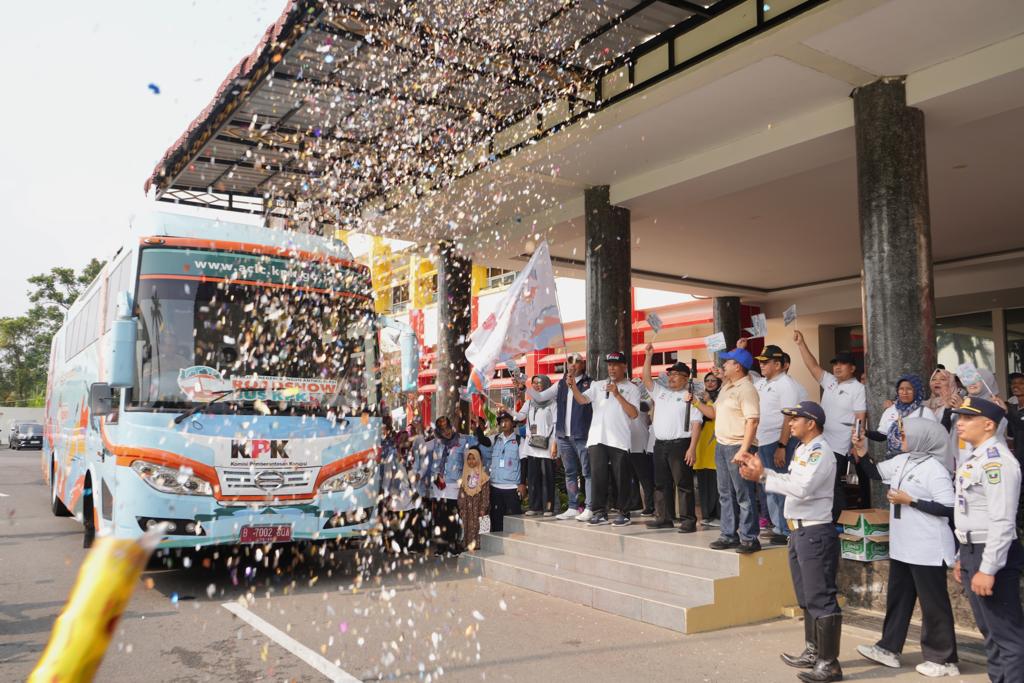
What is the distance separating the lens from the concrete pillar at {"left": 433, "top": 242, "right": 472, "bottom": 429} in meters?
16.2

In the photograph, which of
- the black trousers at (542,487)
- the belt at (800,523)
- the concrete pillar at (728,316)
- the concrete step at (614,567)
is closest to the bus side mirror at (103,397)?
the concrete step at (614,567)

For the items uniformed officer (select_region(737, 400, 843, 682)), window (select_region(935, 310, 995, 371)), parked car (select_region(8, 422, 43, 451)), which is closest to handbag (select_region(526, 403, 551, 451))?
uniformed officer (select_region(737, 400, 843, 682))

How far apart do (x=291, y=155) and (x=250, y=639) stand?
8.14 metres

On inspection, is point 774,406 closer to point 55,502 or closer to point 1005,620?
point 1005,620

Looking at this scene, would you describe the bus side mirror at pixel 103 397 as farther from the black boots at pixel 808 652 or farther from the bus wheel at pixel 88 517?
the black boots at pixel 808 652

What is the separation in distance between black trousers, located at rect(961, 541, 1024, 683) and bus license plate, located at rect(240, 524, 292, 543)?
5.84m

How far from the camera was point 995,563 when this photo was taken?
189 inches

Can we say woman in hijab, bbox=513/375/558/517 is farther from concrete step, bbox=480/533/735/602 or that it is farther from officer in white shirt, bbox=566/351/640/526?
officer in white shirt, bbox=566/351/640/526

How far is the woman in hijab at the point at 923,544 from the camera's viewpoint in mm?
5590

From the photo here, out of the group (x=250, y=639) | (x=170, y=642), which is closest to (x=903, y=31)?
(x=250, y=639)

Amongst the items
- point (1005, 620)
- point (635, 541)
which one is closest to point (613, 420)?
point (635, 541)

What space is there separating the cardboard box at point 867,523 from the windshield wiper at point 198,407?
578cm

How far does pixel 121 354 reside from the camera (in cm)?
754

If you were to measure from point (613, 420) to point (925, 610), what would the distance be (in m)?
4.23
